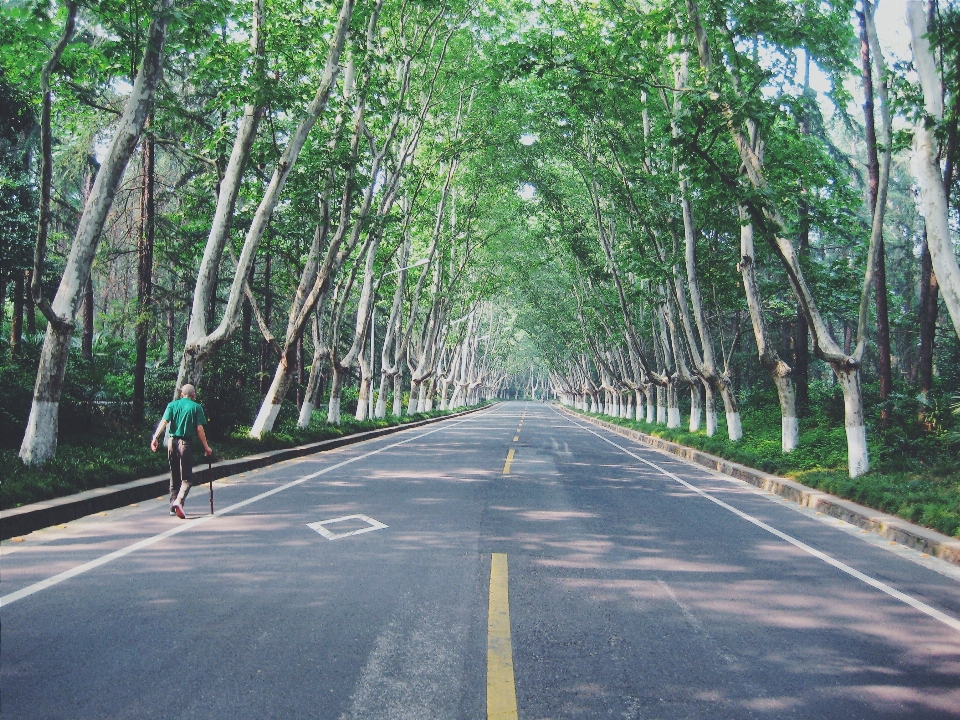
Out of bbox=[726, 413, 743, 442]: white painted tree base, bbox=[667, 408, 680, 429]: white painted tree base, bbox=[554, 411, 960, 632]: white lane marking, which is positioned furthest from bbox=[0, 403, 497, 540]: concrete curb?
bbox=[667, 408, 680, 429]: white painted tree base

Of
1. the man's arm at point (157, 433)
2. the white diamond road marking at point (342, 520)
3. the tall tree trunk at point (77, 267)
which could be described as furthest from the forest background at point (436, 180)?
the white diamond road marking at point (342, 520)

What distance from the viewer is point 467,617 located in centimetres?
502

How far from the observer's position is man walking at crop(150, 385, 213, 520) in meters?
8.71

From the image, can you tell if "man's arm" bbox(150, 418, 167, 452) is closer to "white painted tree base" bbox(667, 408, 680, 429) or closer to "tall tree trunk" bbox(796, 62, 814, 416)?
"tall tree trunk" bbox(796, 62, 814, 416)

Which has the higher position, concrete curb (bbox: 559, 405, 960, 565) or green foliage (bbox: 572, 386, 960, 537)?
green foliage (bbox: 572, 386, 960, 537)

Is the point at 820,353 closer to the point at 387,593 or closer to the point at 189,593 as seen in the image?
the point at 387,593

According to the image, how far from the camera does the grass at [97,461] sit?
857cm

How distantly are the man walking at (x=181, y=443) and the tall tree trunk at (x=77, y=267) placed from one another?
2.39 meters

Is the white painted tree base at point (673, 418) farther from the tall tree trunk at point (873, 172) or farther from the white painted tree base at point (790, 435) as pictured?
the white painted tree base at point (790, 435)

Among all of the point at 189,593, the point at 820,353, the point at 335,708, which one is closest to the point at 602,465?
the point at 820,353

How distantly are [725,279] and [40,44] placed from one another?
60.3ft

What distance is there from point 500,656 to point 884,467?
1066 centimetres

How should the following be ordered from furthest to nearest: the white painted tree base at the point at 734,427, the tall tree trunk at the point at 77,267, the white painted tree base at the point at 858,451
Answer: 1. the white painted tree base at the point at 734,427
2. the white painted tree base at the point at 858,451
3. the tall tree trunk at the point at 77,267

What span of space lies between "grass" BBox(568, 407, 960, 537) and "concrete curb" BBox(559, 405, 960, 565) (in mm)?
165
